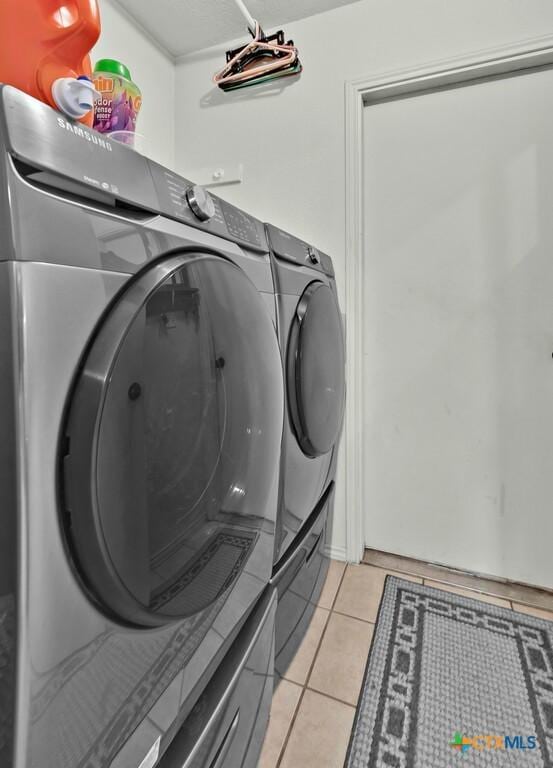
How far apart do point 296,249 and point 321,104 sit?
971 millimetres

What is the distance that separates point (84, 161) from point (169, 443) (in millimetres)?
350

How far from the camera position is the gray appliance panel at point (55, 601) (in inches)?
14.6

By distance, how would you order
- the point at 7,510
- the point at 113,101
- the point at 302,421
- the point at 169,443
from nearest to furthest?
the point at 7,510
the point at 169,443
the point at 113,101
the point at 302,421

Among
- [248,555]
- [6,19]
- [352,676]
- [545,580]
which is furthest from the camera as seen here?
[545,580]

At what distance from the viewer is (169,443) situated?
507 mm

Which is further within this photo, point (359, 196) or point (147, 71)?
point (147, 71)

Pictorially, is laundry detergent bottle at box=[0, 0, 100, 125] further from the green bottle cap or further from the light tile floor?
the light tile floor

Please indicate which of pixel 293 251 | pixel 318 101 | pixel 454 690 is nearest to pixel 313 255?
pixel 293 251

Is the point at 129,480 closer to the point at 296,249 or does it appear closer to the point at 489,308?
the point at 296,249

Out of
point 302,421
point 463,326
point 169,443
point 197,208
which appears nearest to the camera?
point 169,443

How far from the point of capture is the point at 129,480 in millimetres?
449

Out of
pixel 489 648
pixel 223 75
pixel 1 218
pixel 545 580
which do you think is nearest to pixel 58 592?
pixel 1 218

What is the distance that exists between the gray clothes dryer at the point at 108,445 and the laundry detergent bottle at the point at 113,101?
1.33ft

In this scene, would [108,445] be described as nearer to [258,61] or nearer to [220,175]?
[220,175]
